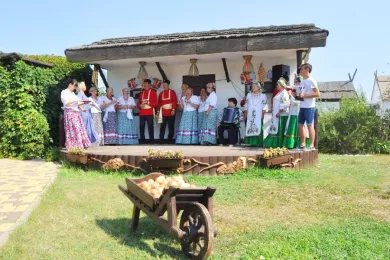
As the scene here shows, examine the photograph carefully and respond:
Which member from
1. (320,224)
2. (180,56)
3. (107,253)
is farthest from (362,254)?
(180,56)

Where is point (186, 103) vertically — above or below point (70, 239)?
above

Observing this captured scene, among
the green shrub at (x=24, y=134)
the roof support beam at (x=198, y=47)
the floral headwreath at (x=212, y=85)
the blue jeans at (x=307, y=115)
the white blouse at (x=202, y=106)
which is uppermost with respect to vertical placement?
the roof support beam at (x=198, y=47)

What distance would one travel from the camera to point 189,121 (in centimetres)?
1029

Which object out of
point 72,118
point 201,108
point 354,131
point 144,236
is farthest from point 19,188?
point 354,131

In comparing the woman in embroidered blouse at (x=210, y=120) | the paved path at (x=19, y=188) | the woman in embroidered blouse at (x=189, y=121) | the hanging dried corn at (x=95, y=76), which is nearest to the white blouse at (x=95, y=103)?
the hanging dried corn at (x=95, y=76)

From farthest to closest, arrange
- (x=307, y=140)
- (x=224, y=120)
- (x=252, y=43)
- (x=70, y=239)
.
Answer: (x=224, y=120)
(x=252, y=43)
(x=307, y=140)
(x=70, y=239)

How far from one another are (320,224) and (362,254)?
91 centimetres

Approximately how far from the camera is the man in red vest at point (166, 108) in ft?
34.9

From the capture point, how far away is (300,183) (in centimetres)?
622

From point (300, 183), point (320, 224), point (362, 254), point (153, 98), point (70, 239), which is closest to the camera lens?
point (362, 254)

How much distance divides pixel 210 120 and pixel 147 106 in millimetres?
1869

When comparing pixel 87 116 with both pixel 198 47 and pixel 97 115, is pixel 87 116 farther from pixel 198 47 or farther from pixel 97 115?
pixel 198 47

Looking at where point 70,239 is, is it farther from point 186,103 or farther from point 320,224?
point 186,103

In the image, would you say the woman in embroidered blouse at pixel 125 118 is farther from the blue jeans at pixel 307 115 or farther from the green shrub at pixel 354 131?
the green shrub at pixel 354 131
